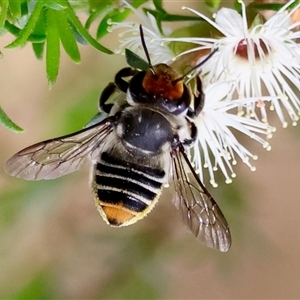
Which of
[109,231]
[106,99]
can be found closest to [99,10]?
[106,99]

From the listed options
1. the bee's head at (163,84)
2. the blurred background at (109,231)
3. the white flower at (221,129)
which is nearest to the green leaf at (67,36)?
the bee's head at (163,84)

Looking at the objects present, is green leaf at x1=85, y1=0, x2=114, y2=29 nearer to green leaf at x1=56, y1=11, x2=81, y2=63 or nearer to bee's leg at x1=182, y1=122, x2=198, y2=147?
green leaf at x1=56, y1=11, x2=81, y2=63

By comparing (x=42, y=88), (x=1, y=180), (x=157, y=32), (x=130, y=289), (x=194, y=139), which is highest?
(x=157, y=32)

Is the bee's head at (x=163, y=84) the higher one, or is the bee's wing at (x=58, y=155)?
the bee's head at (x=163, y=84)

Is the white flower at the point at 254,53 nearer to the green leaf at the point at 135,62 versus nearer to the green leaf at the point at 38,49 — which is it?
the green leaf at the point at 135,62

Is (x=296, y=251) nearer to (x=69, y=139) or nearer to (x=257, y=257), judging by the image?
(x=257, y=257)

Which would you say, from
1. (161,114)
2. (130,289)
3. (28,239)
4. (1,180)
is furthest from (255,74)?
(28,239)
